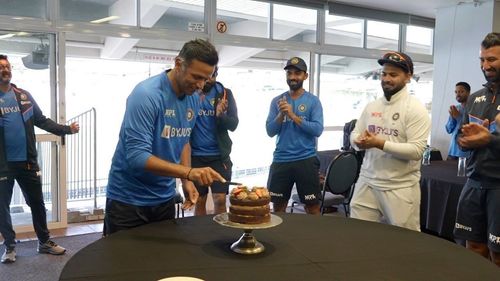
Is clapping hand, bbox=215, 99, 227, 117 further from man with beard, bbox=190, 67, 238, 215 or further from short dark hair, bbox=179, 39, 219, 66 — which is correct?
short dark hair, bbox=179, 39, 219, 66

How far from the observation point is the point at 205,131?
10.4 ft

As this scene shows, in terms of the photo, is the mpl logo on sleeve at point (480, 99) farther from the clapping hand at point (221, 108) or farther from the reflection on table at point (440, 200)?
the clapping hand at point (221, 108)

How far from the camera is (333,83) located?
6.26 m

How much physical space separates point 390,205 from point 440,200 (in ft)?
4.27

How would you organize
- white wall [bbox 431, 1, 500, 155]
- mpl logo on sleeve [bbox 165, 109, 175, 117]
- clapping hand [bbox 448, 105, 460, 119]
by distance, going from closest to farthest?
mpl logo on sleeve [bbox 165, 109, 175, 117] < clapping hand [bbox 448, 105, 460, 119] < white wall [bbox 431, 1, 500, 155]

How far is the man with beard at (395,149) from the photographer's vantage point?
2344 millimetres

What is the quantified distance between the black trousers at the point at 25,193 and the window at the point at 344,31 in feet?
13.1

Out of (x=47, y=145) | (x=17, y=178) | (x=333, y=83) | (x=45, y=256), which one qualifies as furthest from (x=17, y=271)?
(x=333, y=83)

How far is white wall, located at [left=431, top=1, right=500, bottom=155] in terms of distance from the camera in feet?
19.1

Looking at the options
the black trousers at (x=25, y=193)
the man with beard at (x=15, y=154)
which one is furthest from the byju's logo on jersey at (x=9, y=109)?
the black trousers at (x=25, y=193)

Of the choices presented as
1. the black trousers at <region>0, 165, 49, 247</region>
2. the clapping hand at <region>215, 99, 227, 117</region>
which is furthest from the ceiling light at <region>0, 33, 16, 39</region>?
the clapping hand at <region>215, 99, 227, 117</region>

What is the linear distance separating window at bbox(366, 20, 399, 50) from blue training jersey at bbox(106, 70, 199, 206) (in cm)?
502

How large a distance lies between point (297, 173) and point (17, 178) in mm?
2068

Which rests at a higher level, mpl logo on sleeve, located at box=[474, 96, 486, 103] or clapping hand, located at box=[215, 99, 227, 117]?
mpl logo on sleeve, located at box=[474, 96, 486, 103]
